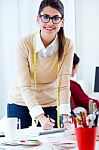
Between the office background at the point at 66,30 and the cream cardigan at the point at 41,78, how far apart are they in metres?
1.26

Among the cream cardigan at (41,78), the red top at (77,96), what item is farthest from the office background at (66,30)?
the cream cardigan at (41,78)

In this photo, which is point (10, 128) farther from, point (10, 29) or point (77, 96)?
point (10, 29)

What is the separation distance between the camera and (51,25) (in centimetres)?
185

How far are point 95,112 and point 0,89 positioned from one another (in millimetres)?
2227

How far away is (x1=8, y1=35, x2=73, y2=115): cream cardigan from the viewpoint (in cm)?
190

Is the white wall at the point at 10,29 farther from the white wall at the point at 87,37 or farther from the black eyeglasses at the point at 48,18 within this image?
the black eyeglasses at the point at 48,18

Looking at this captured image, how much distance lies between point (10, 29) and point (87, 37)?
0.95 m

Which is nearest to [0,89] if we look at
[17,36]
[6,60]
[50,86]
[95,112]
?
[6,60]

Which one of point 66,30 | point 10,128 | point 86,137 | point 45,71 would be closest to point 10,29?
point 66,30

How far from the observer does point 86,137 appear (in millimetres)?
1223

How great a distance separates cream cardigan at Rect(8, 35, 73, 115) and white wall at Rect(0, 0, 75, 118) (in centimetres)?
124

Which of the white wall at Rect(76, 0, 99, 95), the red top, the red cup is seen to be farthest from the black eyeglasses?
the white wall at Rect(76, 0, 99, 95)

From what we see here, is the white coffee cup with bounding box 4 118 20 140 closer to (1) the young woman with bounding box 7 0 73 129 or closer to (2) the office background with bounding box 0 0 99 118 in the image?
(1) the young woman with bounding box 7 0 73 129

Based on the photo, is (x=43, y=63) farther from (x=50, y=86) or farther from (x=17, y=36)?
(x=17, y=36)
